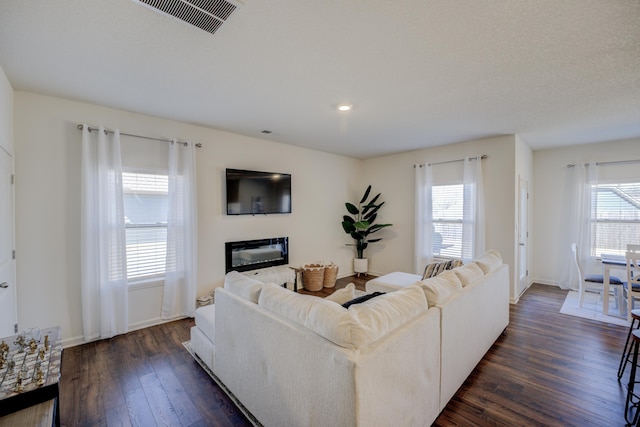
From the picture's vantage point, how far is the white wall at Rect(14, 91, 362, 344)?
2.70 meters

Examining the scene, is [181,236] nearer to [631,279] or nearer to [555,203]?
[631,279]

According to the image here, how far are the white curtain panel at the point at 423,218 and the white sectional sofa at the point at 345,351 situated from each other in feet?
8.84

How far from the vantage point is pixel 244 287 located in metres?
2.03

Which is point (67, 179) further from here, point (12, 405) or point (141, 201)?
point (12, 405)

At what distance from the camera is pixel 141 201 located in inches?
132

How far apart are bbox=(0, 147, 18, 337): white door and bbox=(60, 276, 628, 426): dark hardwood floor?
63 cm

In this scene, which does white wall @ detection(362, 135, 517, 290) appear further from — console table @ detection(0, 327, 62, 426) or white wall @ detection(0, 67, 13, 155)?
white wall @ detection(0, 67, 13, 155)

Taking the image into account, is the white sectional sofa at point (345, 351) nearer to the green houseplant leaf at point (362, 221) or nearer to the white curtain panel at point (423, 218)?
the white curtain panel at point (423, 218)

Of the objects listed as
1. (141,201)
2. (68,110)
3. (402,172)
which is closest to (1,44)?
(68,110)

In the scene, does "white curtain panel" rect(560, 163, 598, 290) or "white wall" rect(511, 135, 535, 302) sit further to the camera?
"white curtain panel" rect(560, 163, 598, 290)

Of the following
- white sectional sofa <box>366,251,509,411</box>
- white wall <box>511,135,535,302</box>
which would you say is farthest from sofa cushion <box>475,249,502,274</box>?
white wall <box>511,135,535,302</box>

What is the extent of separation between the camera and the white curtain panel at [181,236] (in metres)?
3.51

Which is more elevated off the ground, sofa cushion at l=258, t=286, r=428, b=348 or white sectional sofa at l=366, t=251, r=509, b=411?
sofa cushion at l=258, t=286, r=428, b=348

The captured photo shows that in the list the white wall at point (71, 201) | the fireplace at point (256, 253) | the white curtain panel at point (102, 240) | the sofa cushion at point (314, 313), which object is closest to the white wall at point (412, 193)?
the white wall at point (71, 201)
